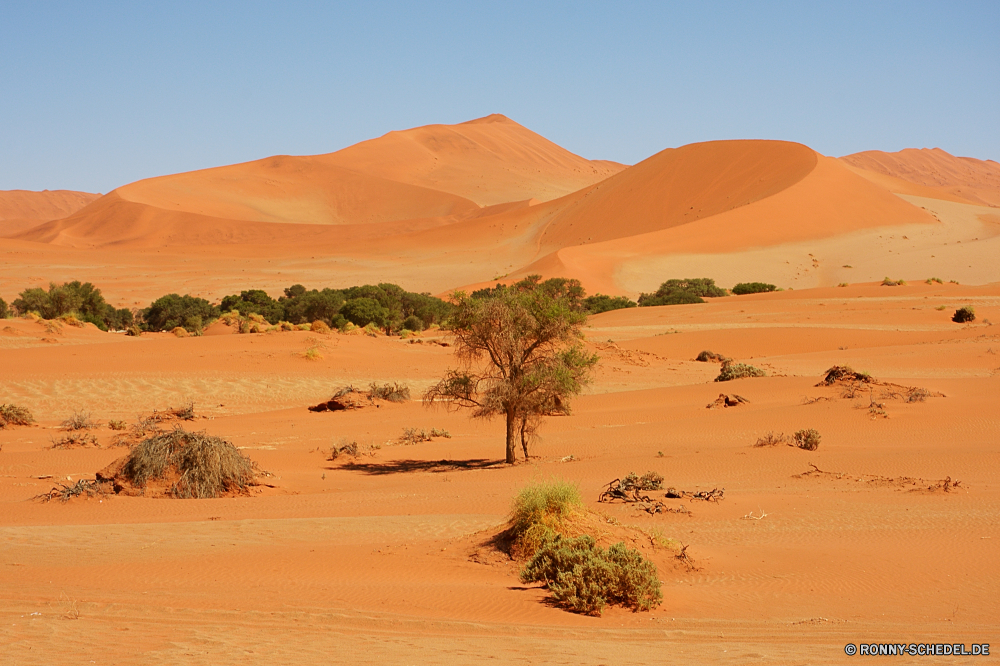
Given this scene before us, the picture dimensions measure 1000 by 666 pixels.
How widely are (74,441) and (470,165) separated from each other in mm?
163928

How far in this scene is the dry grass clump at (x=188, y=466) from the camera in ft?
41.2

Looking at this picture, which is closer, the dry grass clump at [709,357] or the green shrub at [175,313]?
the dry grass clump at [709,357]

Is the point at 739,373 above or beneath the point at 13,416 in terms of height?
above

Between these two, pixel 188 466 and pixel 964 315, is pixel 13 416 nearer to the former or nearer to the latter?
pixel 188 466

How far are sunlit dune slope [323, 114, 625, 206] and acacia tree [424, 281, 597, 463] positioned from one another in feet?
451

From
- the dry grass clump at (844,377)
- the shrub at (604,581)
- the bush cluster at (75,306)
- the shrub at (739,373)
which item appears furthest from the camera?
the bush cluster at (75,306)

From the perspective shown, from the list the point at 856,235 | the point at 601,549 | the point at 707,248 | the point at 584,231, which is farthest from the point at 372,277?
the point at 601,549

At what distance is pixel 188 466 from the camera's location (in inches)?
503

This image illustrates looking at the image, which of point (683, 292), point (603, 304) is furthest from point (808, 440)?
point (683, 292)

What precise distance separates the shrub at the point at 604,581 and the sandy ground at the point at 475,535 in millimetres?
161

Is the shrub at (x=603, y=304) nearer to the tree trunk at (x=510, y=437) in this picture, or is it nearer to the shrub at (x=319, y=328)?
the shrub at (x=319, y=328)

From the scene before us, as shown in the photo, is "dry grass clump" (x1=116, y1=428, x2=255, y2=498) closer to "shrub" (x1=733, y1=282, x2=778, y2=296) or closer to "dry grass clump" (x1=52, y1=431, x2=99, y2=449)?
"dry grass clump" (x1=52, y1=431, x2=99, y2=449)

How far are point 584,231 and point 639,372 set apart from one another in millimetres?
61284

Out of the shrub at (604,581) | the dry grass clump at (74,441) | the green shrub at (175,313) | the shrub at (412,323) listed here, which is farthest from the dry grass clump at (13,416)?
the shrub at (412,323)
